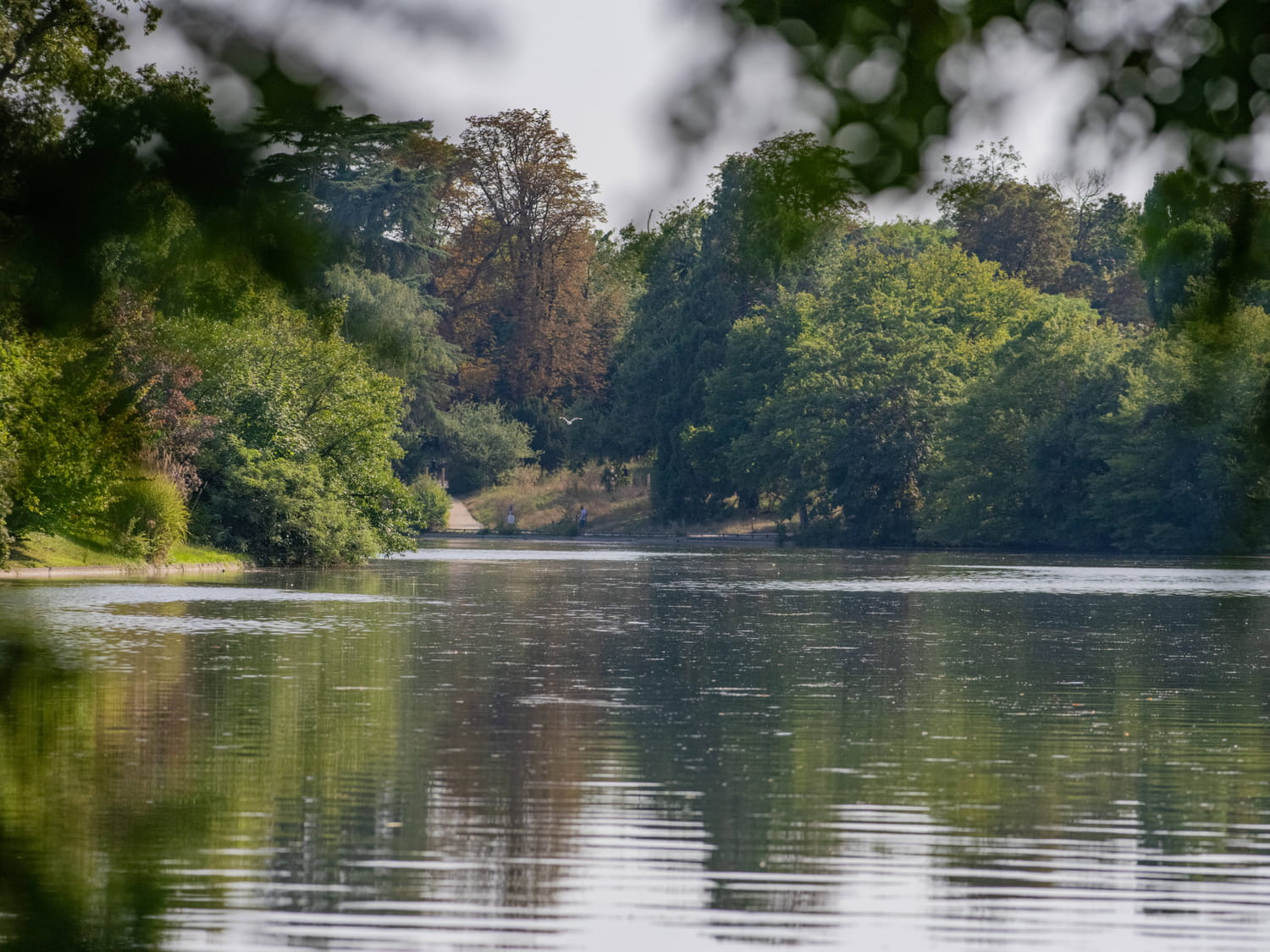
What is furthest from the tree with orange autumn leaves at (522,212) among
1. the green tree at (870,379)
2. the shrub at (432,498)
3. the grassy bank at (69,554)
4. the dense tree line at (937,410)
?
the shrub at (432,498)

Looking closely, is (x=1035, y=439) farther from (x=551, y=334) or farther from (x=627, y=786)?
(x=627, y=786)

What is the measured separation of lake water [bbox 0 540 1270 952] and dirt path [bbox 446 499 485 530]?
177 feet

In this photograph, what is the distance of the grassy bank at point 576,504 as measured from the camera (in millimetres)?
76875

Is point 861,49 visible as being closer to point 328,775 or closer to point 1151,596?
point 328,775

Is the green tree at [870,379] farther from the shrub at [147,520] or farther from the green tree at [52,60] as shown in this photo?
the green tree at [52,60]

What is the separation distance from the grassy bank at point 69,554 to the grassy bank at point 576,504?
38064 millimetres

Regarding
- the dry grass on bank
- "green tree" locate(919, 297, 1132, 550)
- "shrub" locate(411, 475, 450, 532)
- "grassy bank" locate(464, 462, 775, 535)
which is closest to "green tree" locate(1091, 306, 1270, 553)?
"green tree" locate(919, 297, 1132, 550)

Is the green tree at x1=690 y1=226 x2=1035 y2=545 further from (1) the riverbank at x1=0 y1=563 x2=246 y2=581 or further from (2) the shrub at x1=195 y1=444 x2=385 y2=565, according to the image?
(1) the riverbank at x1=0 y1=563 x2=246 y2=581

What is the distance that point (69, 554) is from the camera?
36.6 metres

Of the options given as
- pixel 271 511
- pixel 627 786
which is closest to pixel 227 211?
pixel 627 786

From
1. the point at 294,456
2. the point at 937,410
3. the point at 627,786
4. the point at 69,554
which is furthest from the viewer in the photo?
the point at 937,410

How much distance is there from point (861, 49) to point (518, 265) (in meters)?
3.53

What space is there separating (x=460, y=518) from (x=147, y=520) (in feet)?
138

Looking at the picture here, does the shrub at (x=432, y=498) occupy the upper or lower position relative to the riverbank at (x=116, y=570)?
upper
